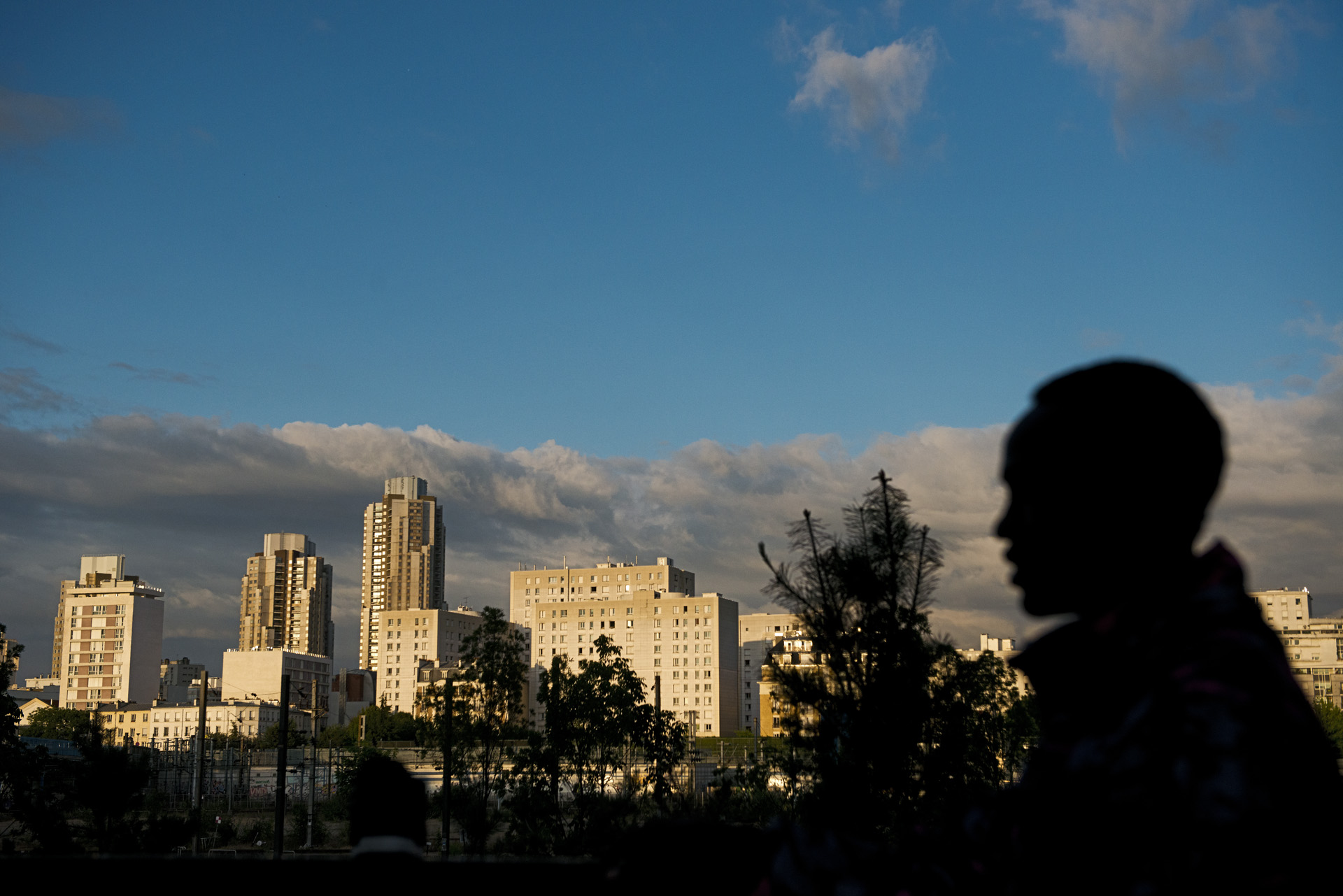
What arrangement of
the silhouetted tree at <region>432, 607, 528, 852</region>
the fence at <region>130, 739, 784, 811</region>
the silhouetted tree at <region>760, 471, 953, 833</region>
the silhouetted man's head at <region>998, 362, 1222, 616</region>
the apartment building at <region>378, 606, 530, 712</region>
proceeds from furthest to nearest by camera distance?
the apartment building at <region>378, 606, 530, 712</region>, the fence at <region>130, 739, 784, 811</region>, the silhouetted tree at <region>432, 607, 528, 852</region>, the silhouetted tree at <region>760, 471, 953, 833</region>, the silhouetted man's head at <region>998, 362, 1222, 616</region>

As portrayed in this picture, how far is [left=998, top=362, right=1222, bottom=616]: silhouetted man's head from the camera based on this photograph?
1.09 m

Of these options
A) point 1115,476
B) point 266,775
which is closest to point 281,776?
point 1115,476

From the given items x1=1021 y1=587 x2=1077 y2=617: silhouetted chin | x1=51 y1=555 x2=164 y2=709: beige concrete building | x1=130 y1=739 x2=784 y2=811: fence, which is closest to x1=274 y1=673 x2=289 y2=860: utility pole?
x1=130 y1=739 x2=784 y2=811: fence

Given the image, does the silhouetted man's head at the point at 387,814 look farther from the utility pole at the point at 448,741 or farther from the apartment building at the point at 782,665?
the utility pole at the point at 448,741

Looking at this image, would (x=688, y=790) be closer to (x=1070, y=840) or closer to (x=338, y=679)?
(x=1070, y=840)

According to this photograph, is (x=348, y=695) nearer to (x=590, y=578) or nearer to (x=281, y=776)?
(x=590, y=578)

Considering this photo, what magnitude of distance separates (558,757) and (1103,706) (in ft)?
59.7

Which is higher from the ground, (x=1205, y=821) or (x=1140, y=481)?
(x=1140, y=481)

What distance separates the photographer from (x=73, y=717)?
348ft

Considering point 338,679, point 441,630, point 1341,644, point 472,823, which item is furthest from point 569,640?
point 472,823

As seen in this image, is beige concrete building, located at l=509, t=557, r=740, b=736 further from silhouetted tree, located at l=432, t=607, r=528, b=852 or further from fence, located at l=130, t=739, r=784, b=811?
silhouetted tree, located at l=432, t=607, r=528, b=852

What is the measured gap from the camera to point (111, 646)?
177250mm

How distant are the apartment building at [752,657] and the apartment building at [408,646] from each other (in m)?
35.4

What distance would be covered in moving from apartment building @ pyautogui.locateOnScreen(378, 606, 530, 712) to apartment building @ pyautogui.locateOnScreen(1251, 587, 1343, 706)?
10897cm
